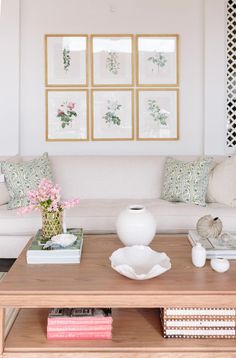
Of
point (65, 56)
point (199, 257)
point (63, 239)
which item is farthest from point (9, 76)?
point (199, 257)

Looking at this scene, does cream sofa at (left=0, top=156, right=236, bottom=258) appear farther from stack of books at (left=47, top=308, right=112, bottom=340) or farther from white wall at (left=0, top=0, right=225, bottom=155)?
stack of books at (left=47, top=308, right=112, bottom=340)

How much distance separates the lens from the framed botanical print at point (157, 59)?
4125mm

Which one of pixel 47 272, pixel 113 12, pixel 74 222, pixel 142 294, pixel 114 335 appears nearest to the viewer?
pixel 142 294

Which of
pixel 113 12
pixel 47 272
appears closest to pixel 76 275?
pixel 47 272

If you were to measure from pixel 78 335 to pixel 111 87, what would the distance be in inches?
115

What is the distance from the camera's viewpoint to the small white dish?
6.51 ft

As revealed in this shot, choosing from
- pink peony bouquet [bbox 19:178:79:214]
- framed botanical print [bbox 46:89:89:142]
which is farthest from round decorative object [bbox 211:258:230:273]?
framed botanical print [bbox 46:89:89:142]

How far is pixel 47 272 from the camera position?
1.77 m

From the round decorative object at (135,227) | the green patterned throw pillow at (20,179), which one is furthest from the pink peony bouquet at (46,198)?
the green patterned throw pillow at (20,179)

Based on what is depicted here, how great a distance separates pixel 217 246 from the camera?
6.66 feet

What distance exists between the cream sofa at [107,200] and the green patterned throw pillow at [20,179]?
11 cm

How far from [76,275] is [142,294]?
316 mm

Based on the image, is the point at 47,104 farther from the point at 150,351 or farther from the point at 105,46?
the point at 150,351

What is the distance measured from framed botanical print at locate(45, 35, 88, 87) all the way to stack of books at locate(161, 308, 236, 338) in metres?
2.96
